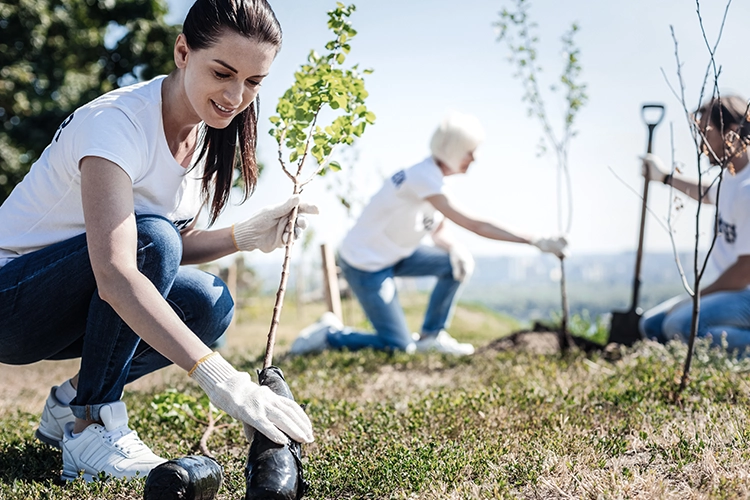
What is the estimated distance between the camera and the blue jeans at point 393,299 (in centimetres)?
527

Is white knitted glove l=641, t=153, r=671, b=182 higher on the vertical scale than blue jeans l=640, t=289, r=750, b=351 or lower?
higher

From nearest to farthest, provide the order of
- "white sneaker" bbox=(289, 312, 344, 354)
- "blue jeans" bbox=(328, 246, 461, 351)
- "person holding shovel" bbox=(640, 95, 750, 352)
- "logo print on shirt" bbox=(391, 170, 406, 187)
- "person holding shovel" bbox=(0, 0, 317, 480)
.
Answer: "person holding shovel" bbox=(0, 0, 317, 480) → "person holding shovel" bbox=(640, 95, 750, 352) → "logo print on shirt" bbox=(391, 170, 406, 187) → "blue jeans" bbox=(328, 246, 461, 351) → "white sneaker" bbox=(289, 312, 344, 354)

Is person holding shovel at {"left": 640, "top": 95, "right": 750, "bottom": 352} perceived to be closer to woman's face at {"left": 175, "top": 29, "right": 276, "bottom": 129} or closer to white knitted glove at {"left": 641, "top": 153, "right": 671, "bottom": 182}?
white knitted glove at {"left": 641, "top": 153, "right": 671, "bottom": 182}

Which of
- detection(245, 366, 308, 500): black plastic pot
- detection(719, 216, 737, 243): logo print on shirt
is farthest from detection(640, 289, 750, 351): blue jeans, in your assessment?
detection(245, 366, 308, 500): black plastic pot

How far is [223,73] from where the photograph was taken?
6.98 feet

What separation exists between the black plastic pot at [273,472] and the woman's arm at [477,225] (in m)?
3.03

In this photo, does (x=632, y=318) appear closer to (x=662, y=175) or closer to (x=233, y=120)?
(x=662, y=175)

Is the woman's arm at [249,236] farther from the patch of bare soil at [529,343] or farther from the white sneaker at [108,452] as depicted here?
the patch of bare soil at [529,343]

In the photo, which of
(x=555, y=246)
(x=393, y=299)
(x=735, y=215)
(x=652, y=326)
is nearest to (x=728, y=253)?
(x=735, y=215)

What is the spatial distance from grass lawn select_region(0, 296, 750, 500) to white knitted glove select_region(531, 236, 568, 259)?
0.83 meters

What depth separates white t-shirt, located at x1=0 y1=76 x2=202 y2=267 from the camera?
214cm

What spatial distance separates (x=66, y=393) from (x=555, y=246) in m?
3.30

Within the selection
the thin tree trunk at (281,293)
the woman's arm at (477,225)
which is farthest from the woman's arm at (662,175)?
the thin tree trunk at (281,293)

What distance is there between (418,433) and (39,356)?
1428 millimetres
